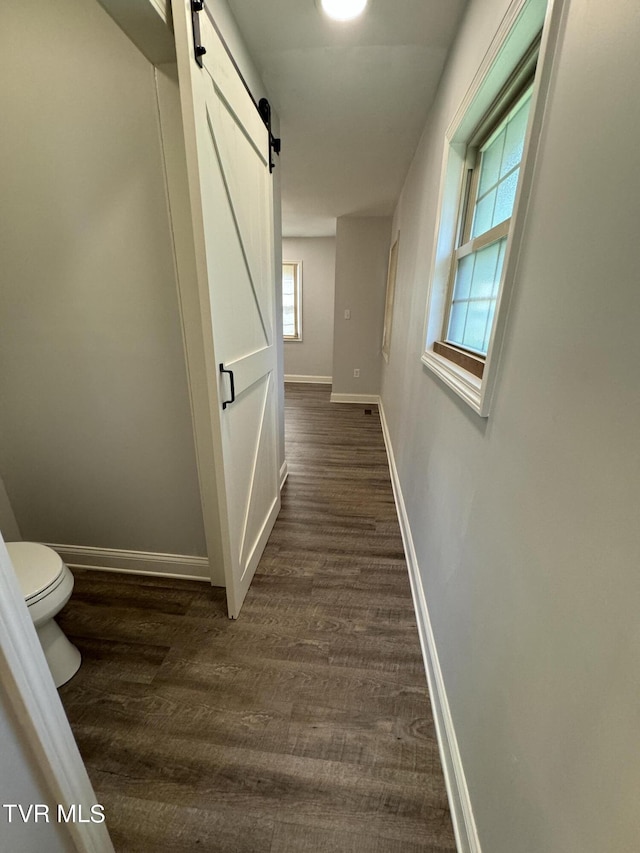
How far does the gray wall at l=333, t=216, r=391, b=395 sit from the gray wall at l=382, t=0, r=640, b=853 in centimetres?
414

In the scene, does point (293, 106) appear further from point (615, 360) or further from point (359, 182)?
point (615, 360)

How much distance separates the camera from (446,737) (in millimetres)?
1035

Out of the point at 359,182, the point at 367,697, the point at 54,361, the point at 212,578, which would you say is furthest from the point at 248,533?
the point at 359,182

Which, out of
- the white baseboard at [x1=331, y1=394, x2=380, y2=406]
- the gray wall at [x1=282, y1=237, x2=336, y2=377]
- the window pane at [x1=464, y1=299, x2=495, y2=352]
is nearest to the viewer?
the window pane at [x1=464, y1=299, x2=495, y2=352]

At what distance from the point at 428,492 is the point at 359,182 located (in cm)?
301

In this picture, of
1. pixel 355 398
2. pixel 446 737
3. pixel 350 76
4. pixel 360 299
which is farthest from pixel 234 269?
pixel 355 398

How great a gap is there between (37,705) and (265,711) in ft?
2.75

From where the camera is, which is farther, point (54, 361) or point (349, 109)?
point (349, 109)

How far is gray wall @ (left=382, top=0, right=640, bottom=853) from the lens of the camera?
1.44 ft

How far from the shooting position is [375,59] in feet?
5.20

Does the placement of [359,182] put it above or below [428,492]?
above

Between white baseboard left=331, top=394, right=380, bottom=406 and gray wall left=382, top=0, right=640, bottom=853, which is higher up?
gray wall left=382, top=0, right=640, bottom=853

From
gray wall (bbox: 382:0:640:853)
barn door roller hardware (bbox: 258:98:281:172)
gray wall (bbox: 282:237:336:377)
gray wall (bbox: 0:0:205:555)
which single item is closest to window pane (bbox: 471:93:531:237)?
gray wall (bbox: 382:0:640:853)

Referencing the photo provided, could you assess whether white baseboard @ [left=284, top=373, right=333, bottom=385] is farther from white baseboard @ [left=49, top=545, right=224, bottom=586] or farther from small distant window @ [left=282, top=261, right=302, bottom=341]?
white baseboard @ [left=49, top=545, right=224, bottom=586]
